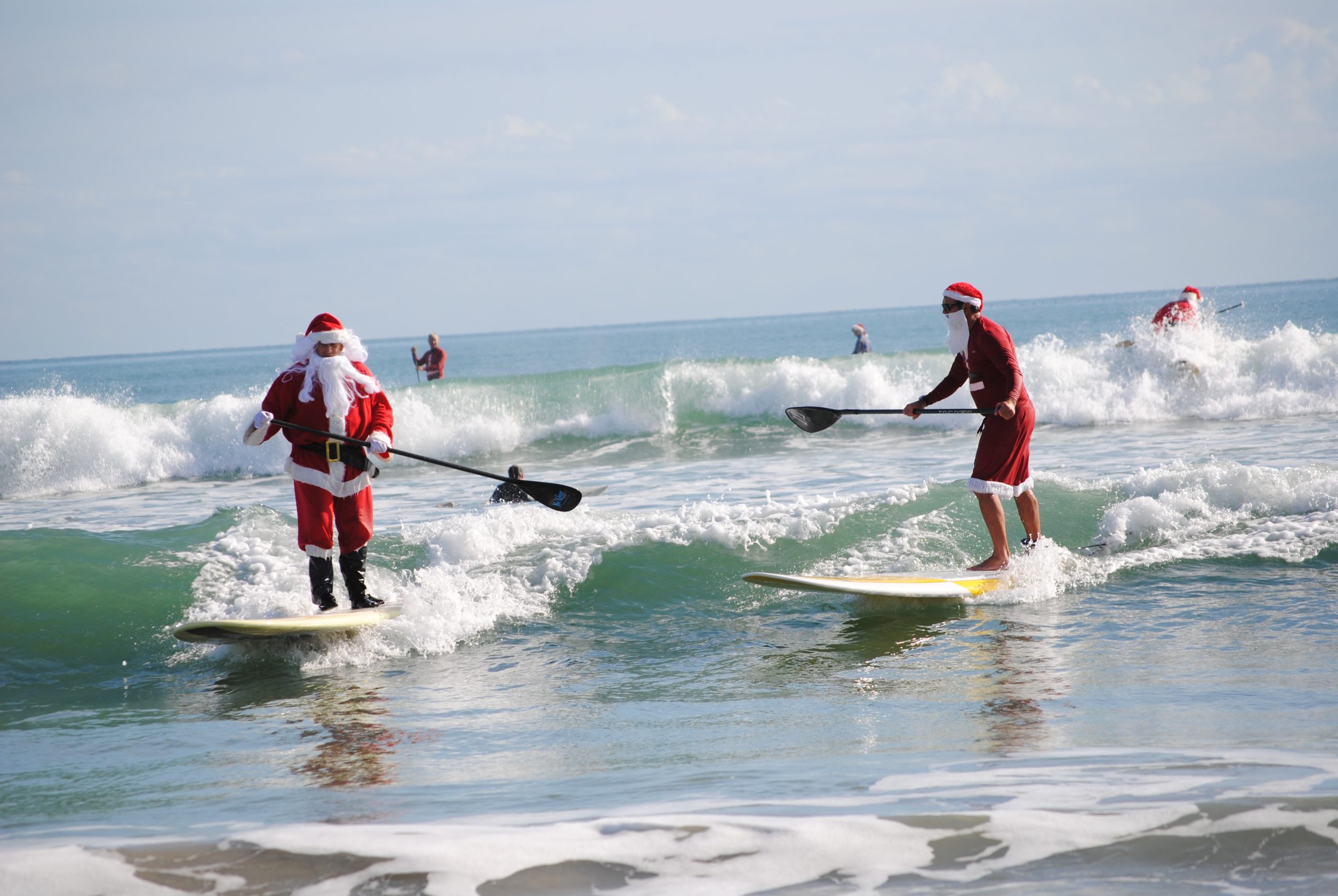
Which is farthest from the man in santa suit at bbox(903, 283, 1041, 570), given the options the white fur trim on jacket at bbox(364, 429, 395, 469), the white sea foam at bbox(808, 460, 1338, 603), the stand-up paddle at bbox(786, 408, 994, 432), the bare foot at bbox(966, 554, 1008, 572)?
the white fur trim on jacket at bbox(364, 429, 395, 469)

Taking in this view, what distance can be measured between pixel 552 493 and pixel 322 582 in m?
1.42

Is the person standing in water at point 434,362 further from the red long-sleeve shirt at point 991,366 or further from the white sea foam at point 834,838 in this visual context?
the white sea foam at point 834,838

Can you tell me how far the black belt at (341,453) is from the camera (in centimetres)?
543

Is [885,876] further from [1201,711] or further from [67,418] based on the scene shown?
[67,418]

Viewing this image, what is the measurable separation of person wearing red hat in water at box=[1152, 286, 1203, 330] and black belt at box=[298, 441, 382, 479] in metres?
13.3

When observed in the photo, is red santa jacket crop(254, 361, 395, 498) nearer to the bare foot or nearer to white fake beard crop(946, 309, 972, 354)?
white fake beard crop(946, 309, 972, 354)

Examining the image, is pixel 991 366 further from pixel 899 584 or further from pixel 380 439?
pixel 380 439

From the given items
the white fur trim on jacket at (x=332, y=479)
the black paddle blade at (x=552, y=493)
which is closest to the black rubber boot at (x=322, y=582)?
the white fur trim on jacket at (x=332, y=479)

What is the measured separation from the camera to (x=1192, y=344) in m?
17.3

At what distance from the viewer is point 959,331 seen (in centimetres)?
633

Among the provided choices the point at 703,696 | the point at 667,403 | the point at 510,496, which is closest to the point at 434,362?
the point at 667,403

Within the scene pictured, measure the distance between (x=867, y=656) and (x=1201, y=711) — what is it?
1.68 metres

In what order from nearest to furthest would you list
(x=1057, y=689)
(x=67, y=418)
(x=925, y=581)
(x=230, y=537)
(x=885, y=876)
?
(x=885, y=876) < (x=1057, y=689) < (x=925, y=581) < (x=230, y=537) < (x=67, y=418)

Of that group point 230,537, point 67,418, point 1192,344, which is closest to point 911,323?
point 1192,344
